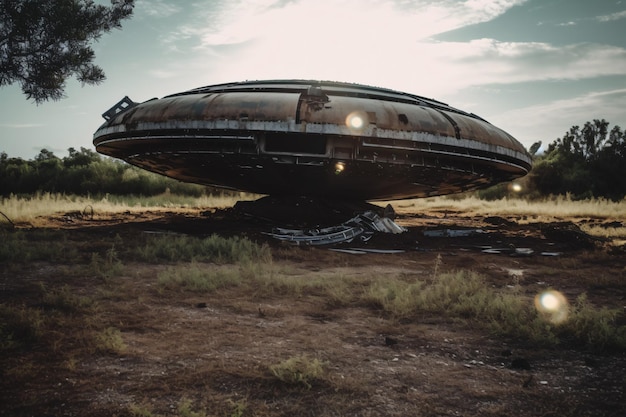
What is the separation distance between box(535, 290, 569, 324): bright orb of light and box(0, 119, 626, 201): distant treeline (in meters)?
28.2

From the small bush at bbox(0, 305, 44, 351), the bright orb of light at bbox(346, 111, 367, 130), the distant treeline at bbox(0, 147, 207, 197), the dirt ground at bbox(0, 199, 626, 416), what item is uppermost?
the bright orb of light at bbox(346, 111, 367, 130)

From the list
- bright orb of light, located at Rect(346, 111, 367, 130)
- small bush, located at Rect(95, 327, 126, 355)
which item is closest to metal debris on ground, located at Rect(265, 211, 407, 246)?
bright orb of light, located at Rect(346, 111, 367, 130)

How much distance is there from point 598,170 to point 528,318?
3838 cm

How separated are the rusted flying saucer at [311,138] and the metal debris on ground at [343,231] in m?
1.16

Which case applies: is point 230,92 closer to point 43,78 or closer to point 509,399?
point 43,78

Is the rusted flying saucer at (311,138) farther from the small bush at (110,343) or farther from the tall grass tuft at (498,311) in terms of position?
the small bush at (110,343)

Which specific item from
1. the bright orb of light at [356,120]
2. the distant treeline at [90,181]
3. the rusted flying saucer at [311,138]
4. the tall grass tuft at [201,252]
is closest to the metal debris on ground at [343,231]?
the rusted flying saucer at [311,138]

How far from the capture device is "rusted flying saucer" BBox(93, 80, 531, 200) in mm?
10461

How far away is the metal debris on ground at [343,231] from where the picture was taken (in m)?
11.2

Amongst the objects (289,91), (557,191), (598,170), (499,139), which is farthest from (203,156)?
(598,170)

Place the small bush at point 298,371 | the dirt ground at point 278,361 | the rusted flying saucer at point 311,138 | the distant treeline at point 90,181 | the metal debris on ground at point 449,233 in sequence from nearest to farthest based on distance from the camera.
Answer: the dirt ground at point 278,361 → the small bush at point 298,371 → the rusted flying saucer at point 311,138 → the metal debris on ground at point 449,233 → the distant treeline at point 90,181

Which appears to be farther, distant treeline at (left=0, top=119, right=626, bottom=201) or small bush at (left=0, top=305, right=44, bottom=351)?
distant treeline at (left=0, top=119, right=626, bottom=201)

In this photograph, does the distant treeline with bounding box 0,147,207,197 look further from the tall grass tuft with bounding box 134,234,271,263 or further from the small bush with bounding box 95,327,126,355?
the small bush with bounding box 95,327,126,355

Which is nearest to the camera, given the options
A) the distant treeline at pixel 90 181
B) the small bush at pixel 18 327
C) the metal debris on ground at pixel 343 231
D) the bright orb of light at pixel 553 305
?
the small bush at pixel 18 327
